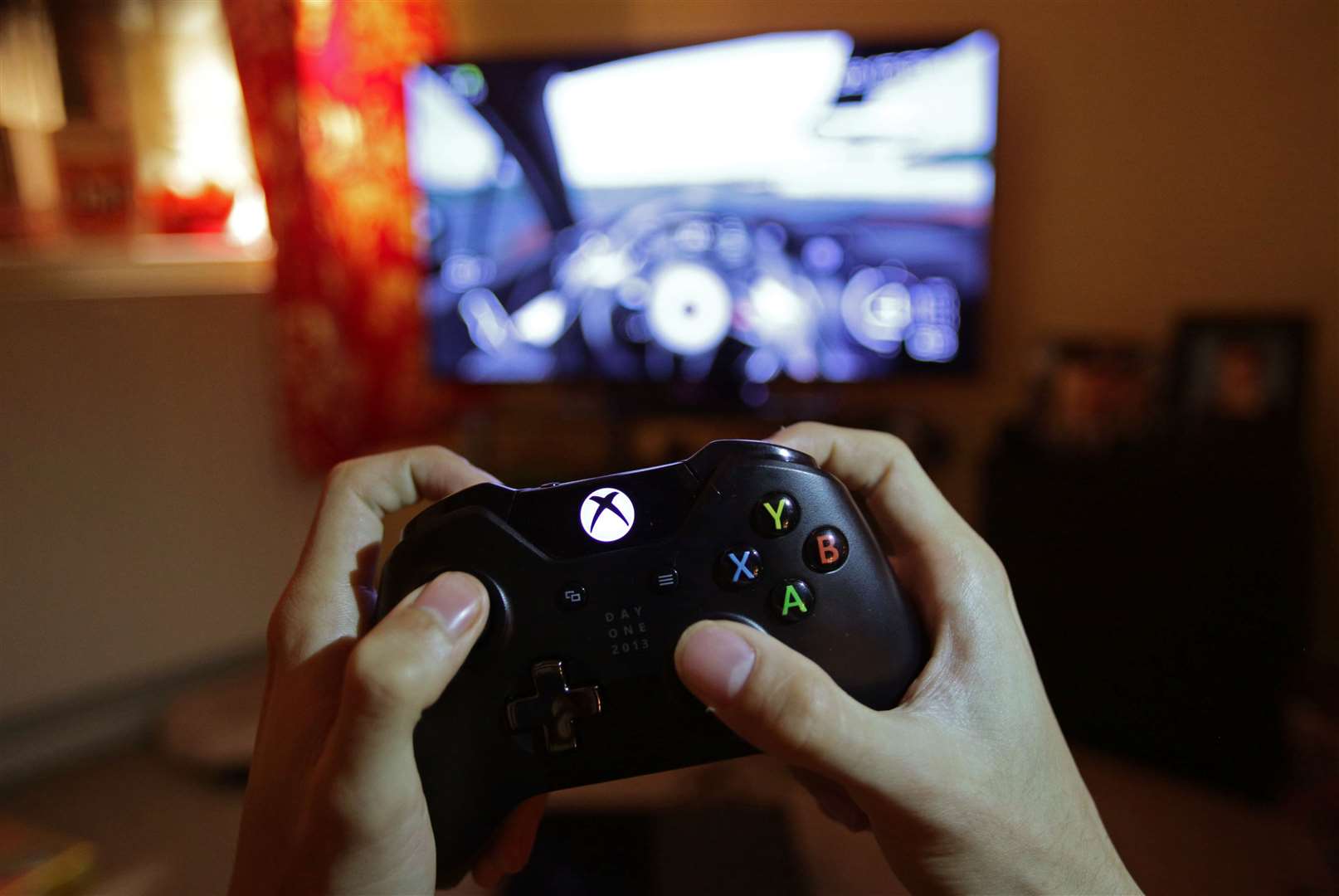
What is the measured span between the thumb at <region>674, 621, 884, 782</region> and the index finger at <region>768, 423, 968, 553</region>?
0.12 meters

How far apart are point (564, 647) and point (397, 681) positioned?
10cm

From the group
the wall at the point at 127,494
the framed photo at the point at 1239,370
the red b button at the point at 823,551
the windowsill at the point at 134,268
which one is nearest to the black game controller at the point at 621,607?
the red b button at the point at 823,551

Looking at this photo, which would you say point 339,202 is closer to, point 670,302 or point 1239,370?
point 670,302

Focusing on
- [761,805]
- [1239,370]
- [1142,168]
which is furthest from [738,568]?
[1142,168]

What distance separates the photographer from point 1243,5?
1.46 metres

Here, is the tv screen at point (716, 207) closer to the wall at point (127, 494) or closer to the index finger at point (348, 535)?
the wall at point (127, 494)

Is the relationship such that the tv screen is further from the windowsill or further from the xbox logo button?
the xbox logo button

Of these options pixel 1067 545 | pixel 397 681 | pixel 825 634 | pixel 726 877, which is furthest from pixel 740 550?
pixel 1067 545

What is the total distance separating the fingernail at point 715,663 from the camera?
362mm

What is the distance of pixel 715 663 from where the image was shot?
367 mm

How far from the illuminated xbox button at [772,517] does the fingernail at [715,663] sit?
58 mm

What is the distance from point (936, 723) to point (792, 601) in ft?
0.27

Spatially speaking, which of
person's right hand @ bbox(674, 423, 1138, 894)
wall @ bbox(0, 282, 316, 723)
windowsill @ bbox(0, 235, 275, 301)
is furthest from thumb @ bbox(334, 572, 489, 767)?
windowsill @ bbox(0, 235, 275, 301)

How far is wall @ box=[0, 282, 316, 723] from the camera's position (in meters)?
1.14
